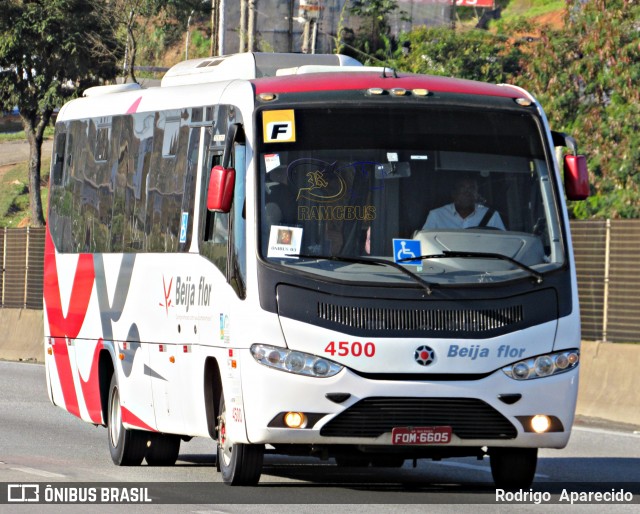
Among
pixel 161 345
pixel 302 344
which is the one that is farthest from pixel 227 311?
pixel 161 345

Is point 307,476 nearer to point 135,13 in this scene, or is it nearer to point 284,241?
point 284,241

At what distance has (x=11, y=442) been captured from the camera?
15195mm

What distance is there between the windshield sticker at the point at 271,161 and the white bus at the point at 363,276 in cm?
2

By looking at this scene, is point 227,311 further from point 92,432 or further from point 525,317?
point 92,432

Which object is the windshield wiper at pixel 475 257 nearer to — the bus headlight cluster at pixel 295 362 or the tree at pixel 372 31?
the bus headlight cluster at pixel 295 362

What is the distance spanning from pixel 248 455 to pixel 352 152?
2232 mm

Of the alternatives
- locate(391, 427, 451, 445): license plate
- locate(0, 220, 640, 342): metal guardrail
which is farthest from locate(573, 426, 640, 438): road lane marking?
locate(391, 427, 451, 445): license plate

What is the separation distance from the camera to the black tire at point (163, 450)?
45.2ft

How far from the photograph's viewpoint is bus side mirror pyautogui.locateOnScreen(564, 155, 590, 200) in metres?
11.7

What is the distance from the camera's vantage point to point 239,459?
11.3 m

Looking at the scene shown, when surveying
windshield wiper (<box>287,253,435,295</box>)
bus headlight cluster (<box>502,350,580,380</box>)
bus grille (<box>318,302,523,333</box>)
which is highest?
windshield wiper (<box>287,253,435,295</box>)

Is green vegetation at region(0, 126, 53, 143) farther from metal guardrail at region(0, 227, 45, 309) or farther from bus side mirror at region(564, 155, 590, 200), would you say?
bus side mirror at region(564, 155, 590, 200)

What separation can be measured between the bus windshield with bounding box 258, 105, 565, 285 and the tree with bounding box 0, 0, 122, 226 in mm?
39983

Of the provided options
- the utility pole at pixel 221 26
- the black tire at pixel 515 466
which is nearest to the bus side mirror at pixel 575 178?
the black tire at pixel 515 466
